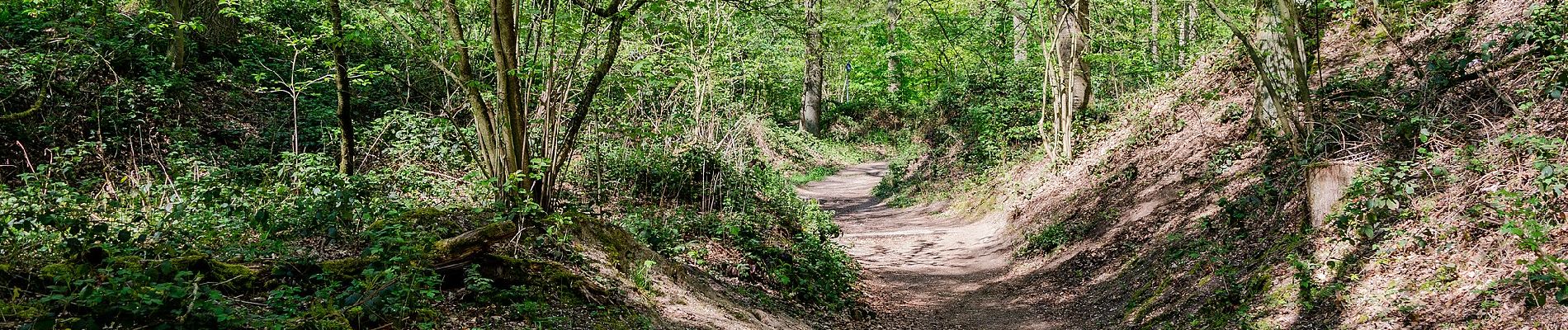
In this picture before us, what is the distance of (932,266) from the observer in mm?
12273

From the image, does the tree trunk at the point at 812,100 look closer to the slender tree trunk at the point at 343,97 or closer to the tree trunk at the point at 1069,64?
the tree trunk at the point at 1069,64

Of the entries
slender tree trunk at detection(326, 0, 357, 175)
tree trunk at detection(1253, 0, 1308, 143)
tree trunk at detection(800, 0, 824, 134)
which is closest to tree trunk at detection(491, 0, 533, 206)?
slender tree trunk at detection(326, 0, 357, 175)

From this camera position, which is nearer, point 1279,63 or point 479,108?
point 479,108

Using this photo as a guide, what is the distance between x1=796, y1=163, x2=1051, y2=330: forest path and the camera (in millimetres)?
9336

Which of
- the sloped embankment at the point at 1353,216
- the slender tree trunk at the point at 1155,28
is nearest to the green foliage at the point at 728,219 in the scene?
the sloped embankment at the point at 1353,216

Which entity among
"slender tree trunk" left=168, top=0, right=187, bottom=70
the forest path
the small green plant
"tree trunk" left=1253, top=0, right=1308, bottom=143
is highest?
"slender tree trunk" left=168, top=0, right=187, bottom=70

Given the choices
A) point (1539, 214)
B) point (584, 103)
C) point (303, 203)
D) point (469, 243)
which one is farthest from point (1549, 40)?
point (303, 203)

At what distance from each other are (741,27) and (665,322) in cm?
953

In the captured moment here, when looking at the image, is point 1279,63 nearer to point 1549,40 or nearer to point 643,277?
point 1549,40

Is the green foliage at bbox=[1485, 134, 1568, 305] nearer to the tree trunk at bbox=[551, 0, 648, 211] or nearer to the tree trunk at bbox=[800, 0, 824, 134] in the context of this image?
the tree trunk at bbox=[551, 0, 648, 211]

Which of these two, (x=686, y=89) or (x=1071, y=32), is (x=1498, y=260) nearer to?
(x=686, y=89)

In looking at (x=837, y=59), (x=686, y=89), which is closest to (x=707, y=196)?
(x=686, y=89)

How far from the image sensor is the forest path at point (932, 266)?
9.34m

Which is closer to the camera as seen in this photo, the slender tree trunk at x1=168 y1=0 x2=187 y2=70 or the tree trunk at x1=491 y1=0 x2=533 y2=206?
the tree trunk at x1=491 y1=0 x2=533 y2=206
